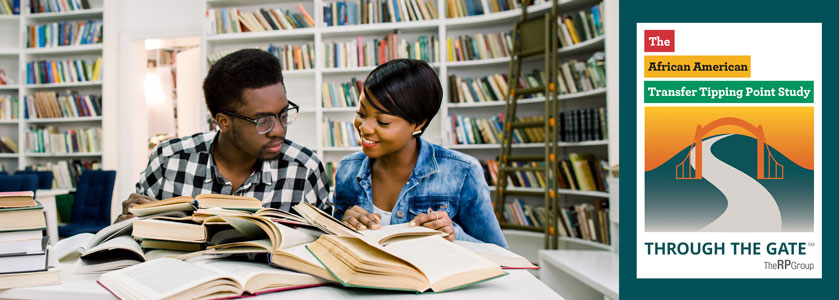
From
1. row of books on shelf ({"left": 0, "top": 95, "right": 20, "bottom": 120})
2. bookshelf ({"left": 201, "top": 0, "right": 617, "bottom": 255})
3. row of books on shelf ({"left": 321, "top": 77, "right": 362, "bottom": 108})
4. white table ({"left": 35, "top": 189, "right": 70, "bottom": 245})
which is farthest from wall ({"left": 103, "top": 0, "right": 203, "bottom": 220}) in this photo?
white table ({"left": 35, "top": 189, "right": 70, "bottom": 245})

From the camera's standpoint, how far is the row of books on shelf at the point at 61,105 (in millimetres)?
4992

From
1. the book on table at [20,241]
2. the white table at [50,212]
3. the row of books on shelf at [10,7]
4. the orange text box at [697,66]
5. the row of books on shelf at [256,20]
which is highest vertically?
the row of books on shelf at [10,7]

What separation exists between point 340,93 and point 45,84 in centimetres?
312

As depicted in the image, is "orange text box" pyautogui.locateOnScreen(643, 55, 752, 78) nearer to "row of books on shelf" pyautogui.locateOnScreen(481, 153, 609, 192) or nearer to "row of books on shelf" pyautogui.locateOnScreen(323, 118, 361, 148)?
"row of books on shelf" pyautogui.locateOnScreen(481, 153, 609, 192)

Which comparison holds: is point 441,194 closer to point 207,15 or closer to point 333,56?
point 333,56

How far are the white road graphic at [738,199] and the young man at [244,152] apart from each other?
101cm

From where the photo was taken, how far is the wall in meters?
4.94

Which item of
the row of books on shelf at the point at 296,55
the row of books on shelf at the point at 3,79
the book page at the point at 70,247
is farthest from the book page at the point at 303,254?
the row of books on shelf at the point at 3,79

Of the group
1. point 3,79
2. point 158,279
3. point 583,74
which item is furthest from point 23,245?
point 3,79

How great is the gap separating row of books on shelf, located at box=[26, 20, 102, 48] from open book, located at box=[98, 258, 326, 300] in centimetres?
528

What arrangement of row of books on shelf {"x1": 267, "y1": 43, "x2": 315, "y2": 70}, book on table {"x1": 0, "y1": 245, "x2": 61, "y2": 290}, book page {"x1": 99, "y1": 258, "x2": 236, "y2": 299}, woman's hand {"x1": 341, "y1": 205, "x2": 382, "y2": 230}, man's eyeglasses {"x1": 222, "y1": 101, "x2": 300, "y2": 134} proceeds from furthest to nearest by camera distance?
row of books on shelf {"x1": 267, "y1": 43, "x2": 315, "y2": 70}, man's eyeglasses {"x1": 222, "y1": 101, "x2": 300, "y2": 134}, woman's hand {"x1": 341, "y1": 205, "x2": 382, "y2": 230}, book on table {"x1": 0, "y1": 245, "x2": 61, "y2": 290}, book page {"x1": 99, "y1": 258, "x2": 236, "y2": 299}

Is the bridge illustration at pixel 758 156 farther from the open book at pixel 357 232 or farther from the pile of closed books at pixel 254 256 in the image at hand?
the open book at pixel 357 232

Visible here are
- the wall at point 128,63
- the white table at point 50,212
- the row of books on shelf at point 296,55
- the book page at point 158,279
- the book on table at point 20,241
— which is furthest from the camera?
the wall at point 128,63

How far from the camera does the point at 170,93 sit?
7.00 metres
